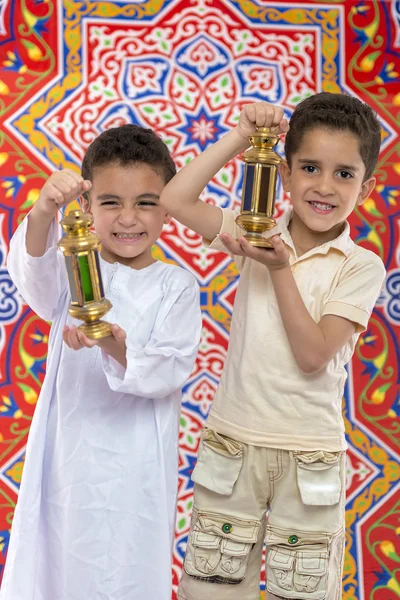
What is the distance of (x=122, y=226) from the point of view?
4.69 feet

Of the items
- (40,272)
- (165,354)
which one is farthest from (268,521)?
(40,272)

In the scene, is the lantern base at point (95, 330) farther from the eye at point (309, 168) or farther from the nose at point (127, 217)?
the eye at point (309, 168)

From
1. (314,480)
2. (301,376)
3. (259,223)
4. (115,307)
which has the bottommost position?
(314,480)

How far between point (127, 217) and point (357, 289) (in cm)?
38

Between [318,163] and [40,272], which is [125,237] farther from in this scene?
[318,163]

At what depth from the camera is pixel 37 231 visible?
1324 millimetres

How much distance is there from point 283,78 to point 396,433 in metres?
0.86

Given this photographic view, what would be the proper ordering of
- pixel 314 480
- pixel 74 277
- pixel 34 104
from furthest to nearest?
pixel 34 104 < pixel 314 480 < pixel 74 277

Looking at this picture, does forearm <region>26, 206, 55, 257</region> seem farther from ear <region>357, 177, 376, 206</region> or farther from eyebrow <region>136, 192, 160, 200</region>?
ear <region>357, 177, 376, 206</region>

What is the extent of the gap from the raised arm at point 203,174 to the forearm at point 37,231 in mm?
188

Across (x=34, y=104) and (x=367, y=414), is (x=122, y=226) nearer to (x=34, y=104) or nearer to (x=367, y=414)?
(x=34, y=104)

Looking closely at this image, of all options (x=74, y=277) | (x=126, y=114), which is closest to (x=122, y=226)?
(x=74, y=277)

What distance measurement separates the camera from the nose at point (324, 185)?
1.36 m

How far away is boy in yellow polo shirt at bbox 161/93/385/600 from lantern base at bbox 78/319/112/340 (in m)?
0.27
